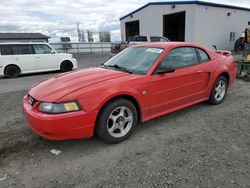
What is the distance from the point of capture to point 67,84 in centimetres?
317

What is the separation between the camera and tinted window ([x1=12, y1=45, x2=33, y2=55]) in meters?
9.95

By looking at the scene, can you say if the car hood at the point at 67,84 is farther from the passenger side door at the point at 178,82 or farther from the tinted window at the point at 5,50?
the tinted window at the point at 5,50

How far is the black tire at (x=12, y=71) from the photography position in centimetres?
981

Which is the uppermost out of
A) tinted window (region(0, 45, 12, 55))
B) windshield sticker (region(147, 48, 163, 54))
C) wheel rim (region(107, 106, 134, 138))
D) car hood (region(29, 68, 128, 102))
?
tinted window (region(0, 45, 12, 55))

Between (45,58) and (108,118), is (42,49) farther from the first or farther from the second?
(108,118)

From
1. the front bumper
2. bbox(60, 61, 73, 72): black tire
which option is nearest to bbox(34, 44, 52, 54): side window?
bbox(60, 61, 73, 72): black tire

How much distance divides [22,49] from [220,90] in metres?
9.06

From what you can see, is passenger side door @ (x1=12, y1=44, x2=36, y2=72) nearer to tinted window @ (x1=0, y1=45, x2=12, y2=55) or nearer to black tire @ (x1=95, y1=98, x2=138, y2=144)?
tinted window @ (x1=0, y1=45, x2=12, y2=55)

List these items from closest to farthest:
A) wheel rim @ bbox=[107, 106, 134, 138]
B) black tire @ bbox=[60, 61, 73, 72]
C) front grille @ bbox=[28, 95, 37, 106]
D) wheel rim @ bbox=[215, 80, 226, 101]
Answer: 1. front grille @ bbox=[28, 95, 37, 106]
2. wheel rim @ bbox=[107, 106, 134, 138]
3. wheel rim @ bbox=[215, 80, 226, 101]
4. black tire @ bbox=[60, 61, 73, 72]

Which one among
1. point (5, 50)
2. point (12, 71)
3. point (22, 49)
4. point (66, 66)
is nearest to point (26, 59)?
point (22, 49)

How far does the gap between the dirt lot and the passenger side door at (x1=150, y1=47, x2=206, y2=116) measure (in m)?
0.40

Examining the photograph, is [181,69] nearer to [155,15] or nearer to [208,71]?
[208,71]

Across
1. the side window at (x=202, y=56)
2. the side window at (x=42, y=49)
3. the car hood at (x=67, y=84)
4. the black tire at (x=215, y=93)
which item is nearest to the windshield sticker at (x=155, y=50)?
the car hood at (x=67, y=84)

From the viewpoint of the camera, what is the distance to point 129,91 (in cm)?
319
